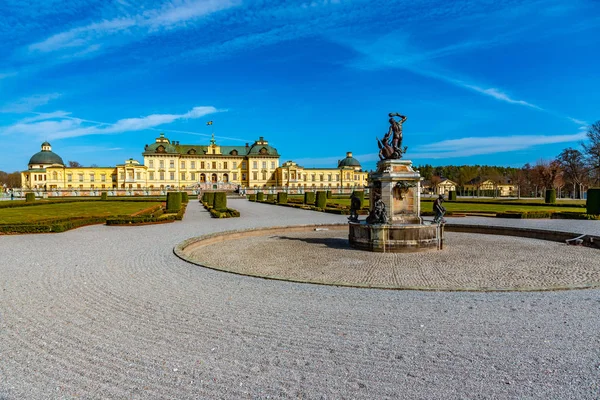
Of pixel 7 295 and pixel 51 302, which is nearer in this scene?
pixel 51 302

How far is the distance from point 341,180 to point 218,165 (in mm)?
29860

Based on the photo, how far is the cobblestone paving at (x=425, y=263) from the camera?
764 centimetres

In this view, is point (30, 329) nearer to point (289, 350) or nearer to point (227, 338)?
point (227, 338)

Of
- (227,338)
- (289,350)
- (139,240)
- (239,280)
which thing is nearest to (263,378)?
(289,350)

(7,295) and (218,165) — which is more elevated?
(218,165)

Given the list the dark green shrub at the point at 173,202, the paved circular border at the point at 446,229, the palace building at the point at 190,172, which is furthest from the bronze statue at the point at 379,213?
the palace building at the point at 190,172

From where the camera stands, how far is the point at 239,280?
7625 mm

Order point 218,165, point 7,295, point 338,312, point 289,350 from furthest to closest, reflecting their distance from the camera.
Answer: point 218,165
point 7,295
point 338,312
point 289,350

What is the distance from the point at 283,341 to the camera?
15.0ft

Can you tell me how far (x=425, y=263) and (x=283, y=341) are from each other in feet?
20.0

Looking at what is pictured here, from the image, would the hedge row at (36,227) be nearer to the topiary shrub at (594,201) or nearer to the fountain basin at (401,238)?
the fountain basin at (401,238)

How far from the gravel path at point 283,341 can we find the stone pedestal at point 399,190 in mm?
5948

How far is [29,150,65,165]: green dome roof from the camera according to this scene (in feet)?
282

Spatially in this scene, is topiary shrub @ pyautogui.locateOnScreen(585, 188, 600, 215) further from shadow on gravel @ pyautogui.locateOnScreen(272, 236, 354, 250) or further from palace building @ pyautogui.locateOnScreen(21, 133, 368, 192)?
palace building @ pyautogui.locateOnScreen(21, 133, 368, 192)
